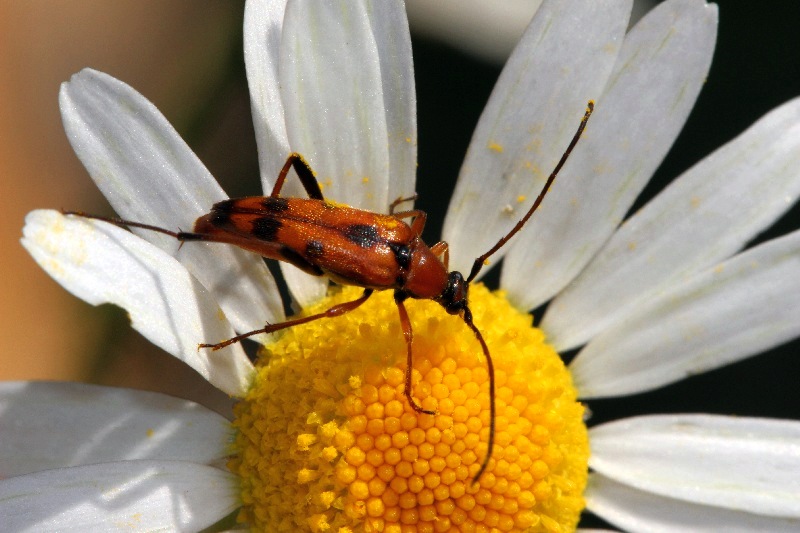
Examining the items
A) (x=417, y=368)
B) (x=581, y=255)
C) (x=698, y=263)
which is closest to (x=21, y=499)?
(x=417, y=368)

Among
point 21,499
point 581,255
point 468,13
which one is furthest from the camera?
point 468,13

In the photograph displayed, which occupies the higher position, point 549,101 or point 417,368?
point 549,101

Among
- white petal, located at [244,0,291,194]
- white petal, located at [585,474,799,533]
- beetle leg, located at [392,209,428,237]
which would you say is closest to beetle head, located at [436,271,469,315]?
beetle leg, located at [392,209,428,237]

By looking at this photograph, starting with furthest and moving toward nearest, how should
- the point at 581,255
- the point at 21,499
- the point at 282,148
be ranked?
the point at 581,255 → the point at 282,148 → the point at 21,499

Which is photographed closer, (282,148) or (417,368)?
(417,368)

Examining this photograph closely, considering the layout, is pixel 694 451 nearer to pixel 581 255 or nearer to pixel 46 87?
pixel 581 255

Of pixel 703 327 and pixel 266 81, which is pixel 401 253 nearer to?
pixel 266 81

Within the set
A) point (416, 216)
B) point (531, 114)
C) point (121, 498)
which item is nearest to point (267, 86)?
point (416, 216)
